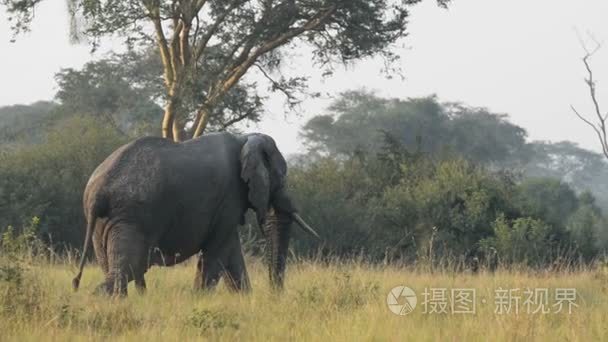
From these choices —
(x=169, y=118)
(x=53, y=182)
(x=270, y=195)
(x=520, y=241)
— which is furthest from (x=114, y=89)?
(x=270, y=195)

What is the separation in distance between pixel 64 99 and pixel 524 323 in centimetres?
3453

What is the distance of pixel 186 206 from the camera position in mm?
9531

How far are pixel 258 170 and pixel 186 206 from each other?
3.37 feet

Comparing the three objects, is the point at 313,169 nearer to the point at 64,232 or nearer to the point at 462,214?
the point at 462,214

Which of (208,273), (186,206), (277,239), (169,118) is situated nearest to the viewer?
(186,206)

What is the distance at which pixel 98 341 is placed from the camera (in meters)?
6.51

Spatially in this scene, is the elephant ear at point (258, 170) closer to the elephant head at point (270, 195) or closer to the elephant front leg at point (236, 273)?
the elephant head at point (270, 195)

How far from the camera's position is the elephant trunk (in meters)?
10.5

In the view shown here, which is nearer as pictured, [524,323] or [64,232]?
[524,323]

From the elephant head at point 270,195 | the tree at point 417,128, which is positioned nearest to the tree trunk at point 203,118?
the elephant head at point 270,195

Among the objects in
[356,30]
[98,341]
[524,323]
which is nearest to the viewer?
[98,341]

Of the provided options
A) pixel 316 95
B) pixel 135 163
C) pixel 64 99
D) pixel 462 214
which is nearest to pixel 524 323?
pixel 135 163

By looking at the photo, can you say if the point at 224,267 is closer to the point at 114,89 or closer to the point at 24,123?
the point at 114,89

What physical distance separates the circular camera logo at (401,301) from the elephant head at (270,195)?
1533 millimetres
